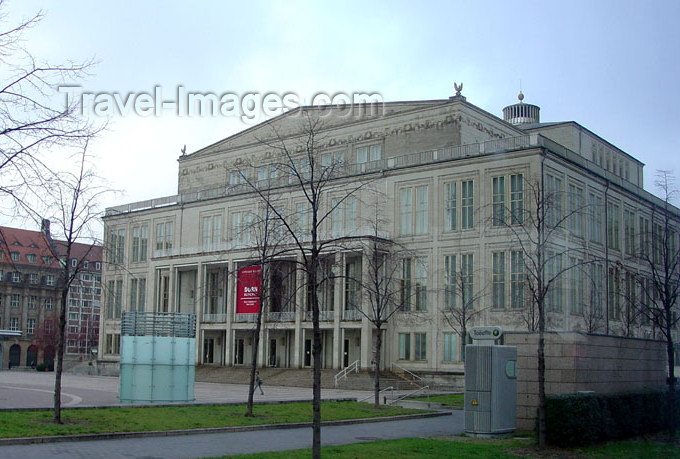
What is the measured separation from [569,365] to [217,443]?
406 inches

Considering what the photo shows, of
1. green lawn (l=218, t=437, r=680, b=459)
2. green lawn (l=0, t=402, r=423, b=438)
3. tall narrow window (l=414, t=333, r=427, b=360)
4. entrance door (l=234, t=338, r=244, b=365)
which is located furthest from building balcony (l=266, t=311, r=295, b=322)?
green lawn (l=218, t=437, r=680, b=459)

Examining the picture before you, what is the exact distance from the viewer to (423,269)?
5575 cm

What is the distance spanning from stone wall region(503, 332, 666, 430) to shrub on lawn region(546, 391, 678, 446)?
103 centimetres

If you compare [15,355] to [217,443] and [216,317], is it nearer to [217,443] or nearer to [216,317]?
[216,317]

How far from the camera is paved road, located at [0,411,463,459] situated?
16.6 meters

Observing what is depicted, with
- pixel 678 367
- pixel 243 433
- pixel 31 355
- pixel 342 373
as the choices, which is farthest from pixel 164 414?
pixel 31 355

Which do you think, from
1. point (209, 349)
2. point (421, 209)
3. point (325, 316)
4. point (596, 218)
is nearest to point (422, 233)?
point (421, 209)

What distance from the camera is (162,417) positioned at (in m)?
23.7

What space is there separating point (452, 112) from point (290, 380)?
923 inches

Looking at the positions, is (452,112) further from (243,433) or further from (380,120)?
(243,433)

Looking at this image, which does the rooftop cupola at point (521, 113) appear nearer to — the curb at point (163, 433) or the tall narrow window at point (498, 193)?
the tall narrow window at point (498, 193)

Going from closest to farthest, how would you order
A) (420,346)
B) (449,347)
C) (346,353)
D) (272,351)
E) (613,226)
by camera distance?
(449,347) < (420,346) < (613,226) < (346,353) < (272,351)

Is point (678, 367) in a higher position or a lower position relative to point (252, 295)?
lower

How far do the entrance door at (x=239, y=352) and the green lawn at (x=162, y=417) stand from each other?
38.1 m
